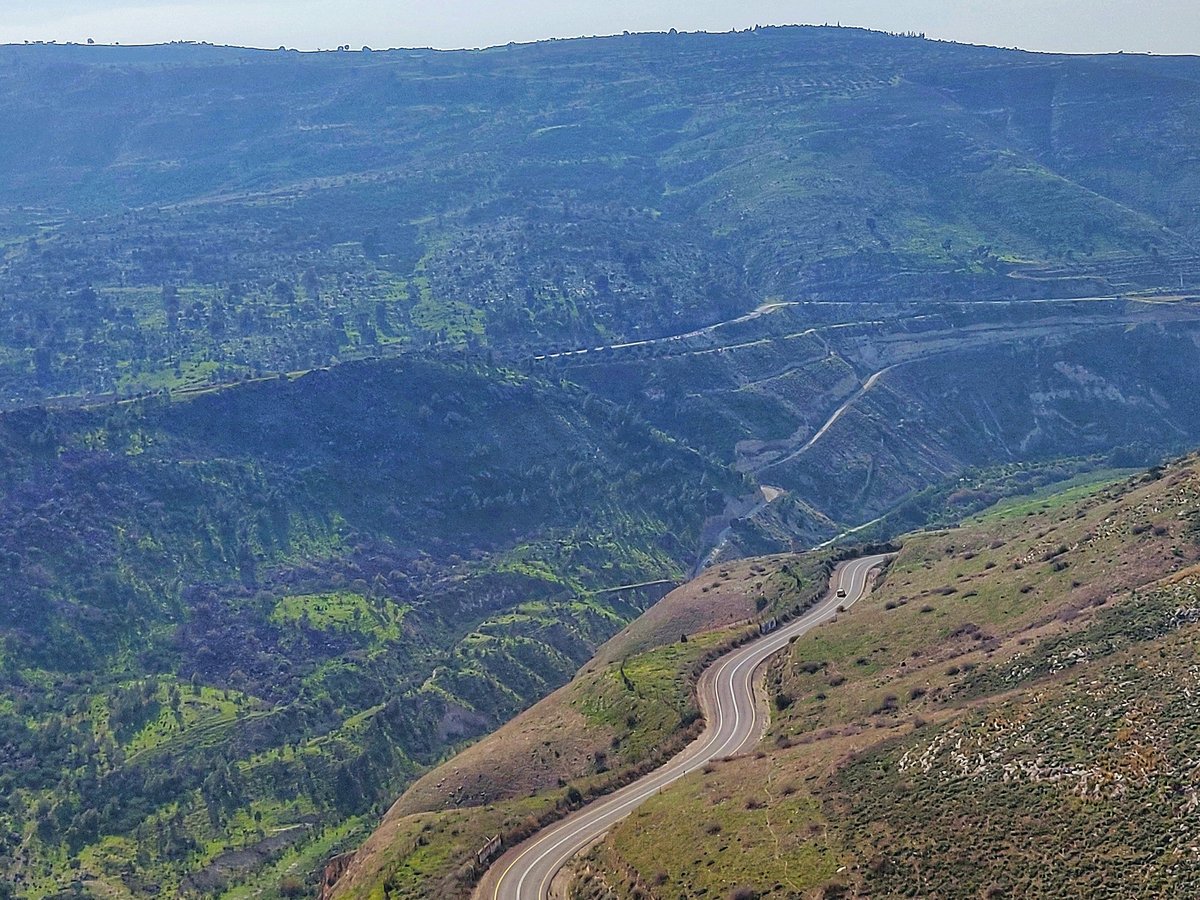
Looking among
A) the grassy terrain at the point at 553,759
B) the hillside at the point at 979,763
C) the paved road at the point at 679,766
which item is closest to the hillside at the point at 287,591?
the grassy terrain at the point at 553,759

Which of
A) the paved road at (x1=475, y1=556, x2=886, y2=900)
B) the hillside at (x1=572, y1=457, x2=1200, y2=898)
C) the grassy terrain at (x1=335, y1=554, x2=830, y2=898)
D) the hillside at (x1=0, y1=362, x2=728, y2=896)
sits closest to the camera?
the hillside at (x1=572, y1=457, x2=1200, y2=898)

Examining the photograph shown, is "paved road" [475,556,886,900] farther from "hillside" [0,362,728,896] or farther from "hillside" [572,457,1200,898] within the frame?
"hillside" [0,362,728,896]

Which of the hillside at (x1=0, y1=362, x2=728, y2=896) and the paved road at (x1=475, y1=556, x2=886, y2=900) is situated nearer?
the paved road at (x1=475, y1=556, x2=886, y2=900)

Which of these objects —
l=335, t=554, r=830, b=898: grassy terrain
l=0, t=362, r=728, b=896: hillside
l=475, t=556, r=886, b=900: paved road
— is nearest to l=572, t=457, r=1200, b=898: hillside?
l=475, t=556, r=886, b=900: paved road

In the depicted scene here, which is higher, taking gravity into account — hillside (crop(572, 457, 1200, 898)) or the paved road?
hillside (crop(572, 457, 1200, 898))

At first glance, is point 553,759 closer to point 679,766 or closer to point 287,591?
point 679,766

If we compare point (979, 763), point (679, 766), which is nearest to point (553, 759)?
point (679, 766)

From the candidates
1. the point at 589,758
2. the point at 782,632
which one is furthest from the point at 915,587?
the point at 589,758

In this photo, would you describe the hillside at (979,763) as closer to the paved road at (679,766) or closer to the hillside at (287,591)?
the paved road at (679,766)
